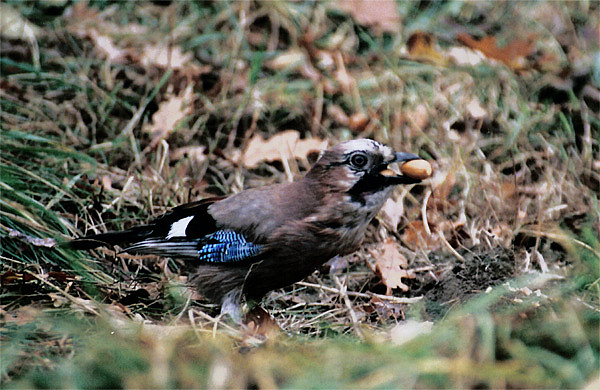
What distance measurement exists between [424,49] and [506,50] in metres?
0.55

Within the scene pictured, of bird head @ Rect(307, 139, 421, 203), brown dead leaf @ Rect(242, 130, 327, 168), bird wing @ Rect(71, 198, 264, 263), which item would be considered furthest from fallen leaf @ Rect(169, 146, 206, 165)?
bird head @ Rect(307, 139, 421, 203)

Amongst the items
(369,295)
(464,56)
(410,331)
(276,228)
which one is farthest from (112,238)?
(464,56)

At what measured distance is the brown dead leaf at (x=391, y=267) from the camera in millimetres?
3854

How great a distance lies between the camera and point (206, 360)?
2.21 meters

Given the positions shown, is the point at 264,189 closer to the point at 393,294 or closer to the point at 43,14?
the point at 393,294

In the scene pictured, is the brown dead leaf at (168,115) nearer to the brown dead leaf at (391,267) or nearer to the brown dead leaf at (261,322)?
the brown dead leaf at (391,267)

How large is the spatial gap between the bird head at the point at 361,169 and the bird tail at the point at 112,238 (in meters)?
0.83

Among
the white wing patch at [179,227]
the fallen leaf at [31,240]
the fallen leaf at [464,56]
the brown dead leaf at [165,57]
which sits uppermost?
the white wing patch at [179,227]

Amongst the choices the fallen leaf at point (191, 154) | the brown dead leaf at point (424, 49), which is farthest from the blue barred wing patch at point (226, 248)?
the brown dead leaf at point (424, 49)

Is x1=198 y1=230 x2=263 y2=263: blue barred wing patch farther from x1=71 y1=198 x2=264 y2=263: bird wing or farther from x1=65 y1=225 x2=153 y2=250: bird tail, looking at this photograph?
x1=65 y1=225 x2=153 y2=250: bird tail

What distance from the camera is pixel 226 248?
3500 mm

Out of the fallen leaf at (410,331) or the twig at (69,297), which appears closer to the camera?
the fallen leaf at (410,331)

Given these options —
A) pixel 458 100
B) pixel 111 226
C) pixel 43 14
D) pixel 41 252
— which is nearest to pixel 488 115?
pixel 458 100

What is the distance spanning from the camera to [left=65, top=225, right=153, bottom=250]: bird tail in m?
3.60
